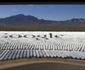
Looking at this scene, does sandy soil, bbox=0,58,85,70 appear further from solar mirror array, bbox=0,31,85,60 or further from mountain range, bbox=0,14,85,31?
mountain range, bbox=0,14,85,31

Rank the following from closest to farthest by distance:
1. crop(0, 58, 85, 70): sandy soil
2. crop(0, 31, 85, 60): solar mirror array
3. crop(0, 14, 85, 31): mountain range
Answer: crop(0, 58, 85, 70): sandy soil < crop(0, 31, 85, 60): solar mirror array < crop(0, 14, 85, 31): mountain range

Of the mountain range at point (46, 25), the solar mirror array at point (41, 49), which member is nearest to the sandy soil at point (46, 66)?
the solar mirror array at point (41, 49)

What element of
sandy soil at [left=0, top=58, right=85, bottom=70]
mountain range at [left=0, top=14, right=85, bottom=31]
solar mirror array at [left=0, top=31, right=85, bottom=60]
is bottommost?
mountain range at [left=0, top=14, right=85, bottom=31]

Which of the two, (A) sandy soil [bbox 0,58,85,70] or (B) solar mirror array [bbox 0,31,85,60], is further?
(B) solar mirror array [bbox 0,31,85,60]

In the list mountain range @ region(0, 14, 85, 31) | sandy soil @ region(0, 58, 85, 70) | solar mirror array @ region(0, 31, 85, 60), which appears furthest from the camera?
mountain range @ region(0, 14, 85, 31)

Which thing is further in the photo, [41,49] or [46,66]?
[41,49]

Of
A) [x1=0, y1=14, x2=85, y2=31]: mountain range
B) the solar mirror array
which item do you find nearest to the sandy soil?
the solar mirror array

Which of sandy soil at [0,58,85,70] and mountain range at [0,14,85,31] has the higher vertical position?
sandy soil at [0,58,85,70]

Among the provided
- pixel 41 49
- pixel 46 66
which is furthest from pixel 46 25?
pixel 46 66

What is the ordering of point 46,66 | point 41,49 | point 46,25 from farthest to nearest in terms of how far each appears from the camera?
point 46,25 < point 41,49 < point 46,66

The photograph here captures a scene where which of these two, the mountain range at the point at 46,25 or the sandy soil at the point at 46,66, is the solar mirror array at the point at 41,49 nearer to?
the sandy soil at the point at 46,66

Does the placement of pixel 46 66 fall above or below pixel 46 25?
above

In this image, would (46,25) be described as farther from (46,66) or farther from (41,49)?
(46,66)

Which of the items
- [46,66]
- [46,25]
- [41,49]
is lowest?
[46,25]
